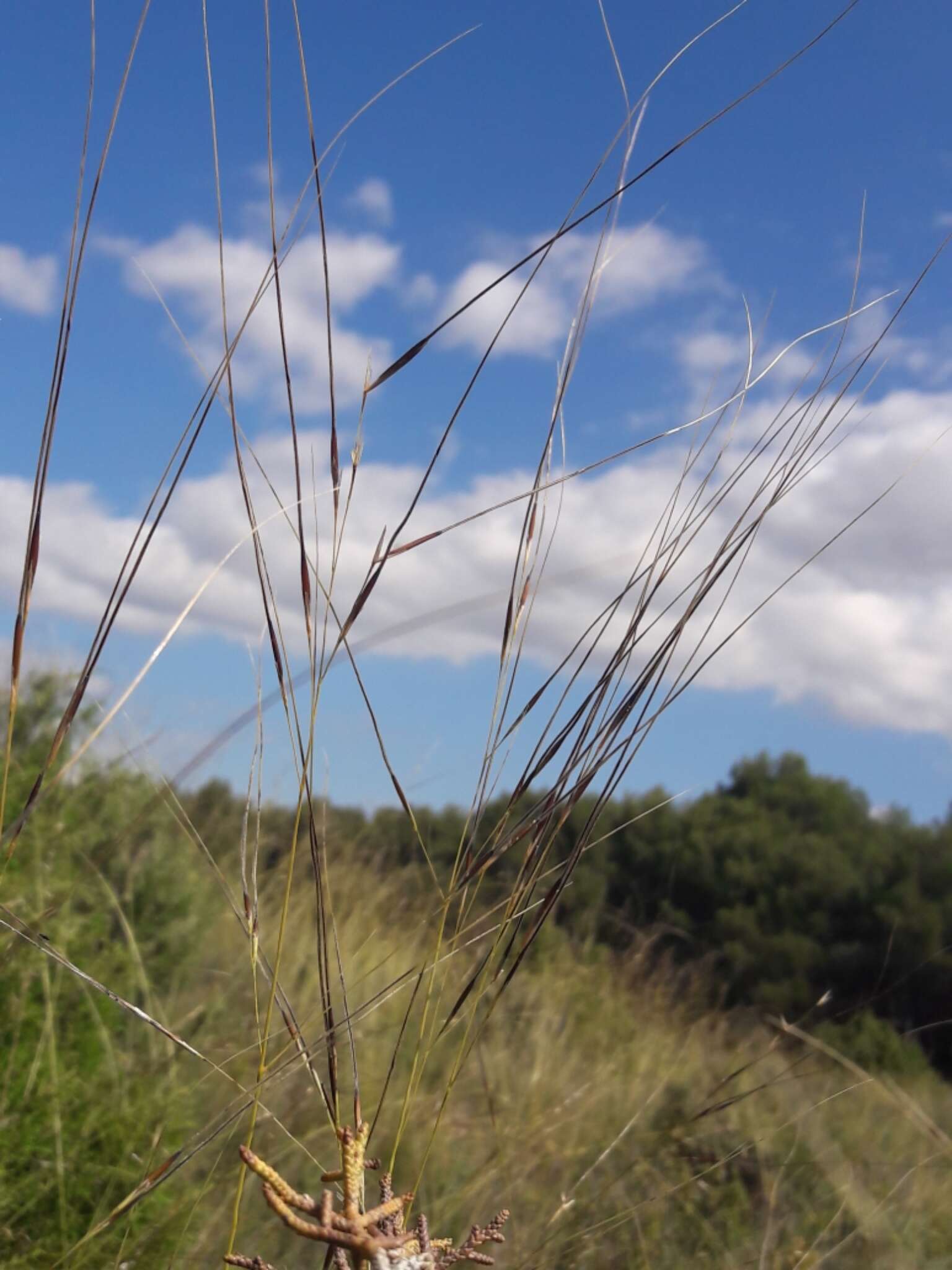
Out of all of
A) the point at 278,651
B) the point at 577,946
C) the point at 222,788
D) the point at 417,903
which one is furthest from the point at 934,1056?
the point at 278,651

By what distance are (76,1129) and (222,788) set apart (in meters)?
4.91

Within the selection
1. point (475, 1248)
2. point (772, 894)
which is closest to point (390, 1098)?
point (475, 1248)

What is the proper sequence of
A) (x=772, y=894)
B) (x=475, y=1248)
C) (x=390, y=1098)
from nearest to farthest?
(x=475, y=1248) → (x=390, y=1098) → (x=772, y=894)

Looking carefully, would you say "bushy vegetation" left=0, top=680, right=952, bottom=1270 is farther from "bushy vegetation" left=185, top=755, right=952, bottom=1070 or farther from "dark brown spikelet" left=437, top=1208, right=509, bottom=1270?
"bushy vegetation" left=185, top=755, right=952, bottom=1070

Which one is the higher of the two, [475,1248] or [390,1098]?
[475,1248]

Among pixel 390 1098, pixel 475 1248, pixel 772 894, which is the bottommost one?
pixel 390 1098

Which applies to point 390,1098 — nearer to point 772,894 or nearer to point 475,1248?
point 475,1248

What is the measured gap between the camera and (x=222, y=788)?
23.4ft

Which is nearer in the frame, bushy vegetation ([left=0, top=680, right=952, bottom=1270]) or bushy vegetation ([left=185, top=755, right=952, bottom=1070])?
bushy vegetation ([left=0, top=680, right=952, bottom=1270])

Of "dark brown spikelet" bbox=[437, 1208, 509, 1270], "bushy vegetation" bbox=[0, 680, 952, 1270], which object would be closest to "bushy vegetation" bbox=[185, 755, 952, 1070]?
"bushy vegetation" bbox=[0, 680, 952, 1270]

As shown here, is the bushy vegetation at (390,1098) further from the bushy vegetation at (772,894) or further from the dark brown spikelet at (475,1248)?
the bushy vegetation at (772,894)

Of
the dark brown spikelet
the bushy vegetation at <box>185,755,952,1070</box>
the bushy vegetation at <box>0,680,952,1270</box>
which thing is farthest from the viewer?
the bushy vegetation at <box>185,755,952,1070</box>

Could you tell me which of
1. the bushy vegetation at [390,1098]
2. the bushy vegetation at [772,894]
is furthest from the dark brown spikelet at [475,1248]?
the bushy vegetation at [772,894]

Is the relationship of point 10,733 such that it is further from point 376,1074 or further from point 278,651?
point 376,1074
